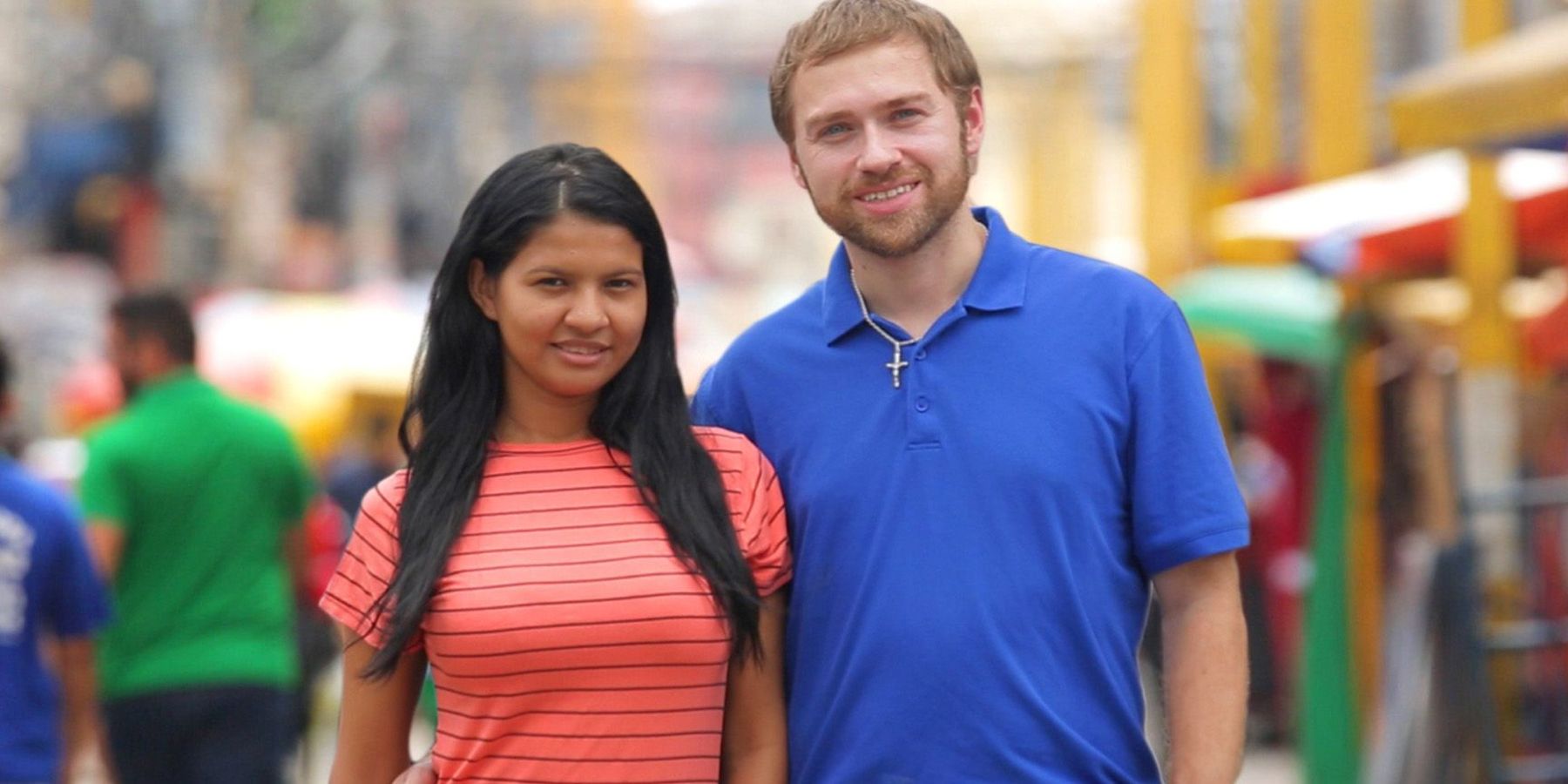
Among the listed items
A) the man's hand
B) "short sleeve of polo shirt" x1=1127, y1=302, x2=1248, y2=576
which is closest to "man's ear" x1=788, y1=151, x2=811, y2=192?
"short sleeve of polo shirt" x1=1127, y1=302, x2=1248, y2=576

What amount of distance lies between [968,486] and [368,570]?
805 mm

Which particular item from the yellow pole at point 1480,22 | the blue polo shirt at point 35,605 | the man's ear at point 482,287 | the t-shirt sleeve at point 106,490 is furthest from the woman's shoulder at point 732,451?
the yellow pole at point 1480,22

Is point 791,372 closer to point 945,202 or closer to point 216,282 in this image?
point 945,202

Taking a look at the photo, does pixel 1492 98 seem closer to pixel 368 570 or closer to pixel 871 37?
pixel 871 37

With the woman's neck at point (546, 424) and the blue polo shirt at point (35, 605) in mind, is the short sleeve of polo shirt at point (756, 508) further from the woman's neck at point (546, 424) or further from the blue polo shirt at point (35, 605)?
the blue polo shirt at point (35, 605)

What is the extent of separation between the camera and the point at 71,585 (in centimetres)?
595

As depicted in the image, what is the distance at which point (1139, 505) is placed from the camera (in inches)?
127

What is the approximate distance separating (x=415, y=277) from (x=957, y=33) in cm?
4770

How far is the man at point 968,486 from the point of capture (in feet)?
10.5

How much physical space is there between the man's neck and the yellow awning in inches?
148

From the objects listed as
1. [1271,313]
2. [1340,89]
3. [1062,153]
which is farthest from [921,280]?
[1062,153]

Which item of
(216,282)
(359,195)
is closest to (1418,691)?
(216,282)

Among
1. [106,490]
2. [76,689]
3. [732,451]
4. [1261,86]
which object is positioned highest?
[1261,86]

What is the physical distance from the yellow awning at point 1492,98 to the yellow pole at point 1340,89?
6.59 meters
